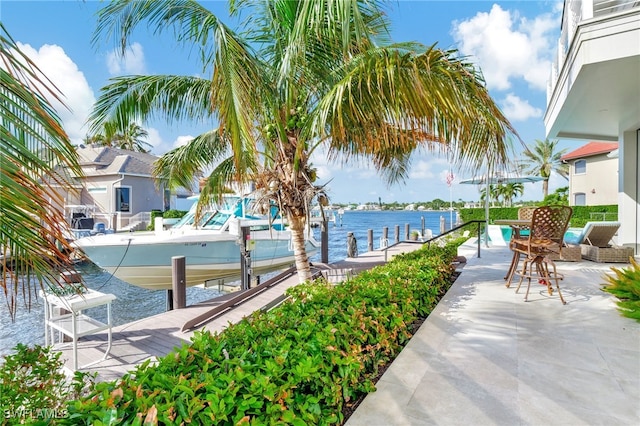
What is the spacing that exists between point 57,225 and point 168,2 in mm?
3766

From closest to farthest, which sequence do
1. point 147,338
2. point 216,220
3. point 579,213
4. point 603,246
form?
1. point 147,338
2. point 603,246
3. point 216,220
4. point 579,213

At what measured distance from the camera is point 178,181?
7297 mm

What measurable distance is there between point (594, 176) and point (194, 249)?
24039 millimetres

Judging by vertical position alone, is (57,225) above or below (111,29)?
below

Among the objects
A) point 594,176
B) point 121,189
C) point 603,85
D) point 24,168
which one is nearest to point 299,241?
point 24,168

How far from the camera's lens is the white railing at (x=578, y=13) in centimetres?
482

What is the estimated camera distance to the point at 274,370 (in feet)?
5.91

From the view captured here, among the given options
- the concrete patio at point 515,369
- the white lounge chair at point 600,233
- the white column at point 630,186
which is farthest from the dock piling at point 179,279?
the white column at point 630,186

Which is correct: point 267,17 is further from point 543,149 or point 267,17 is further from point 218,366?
point 543,149

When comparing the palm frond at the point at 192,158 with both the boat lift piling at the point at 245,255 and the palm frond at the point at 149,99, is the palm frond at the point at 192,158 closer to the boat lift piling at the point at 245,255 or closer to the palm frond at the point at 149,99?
the palm frond at the point at 149,99

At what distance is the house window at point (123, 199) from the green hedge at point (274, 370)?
2064cm

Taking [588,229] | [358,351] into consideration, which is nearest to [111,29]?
[358,351]

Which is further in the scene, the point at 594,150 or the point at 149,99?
the point at 594,150

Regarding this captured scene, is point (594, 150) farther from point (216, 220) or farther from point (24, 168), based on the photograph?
point (24, 168)
